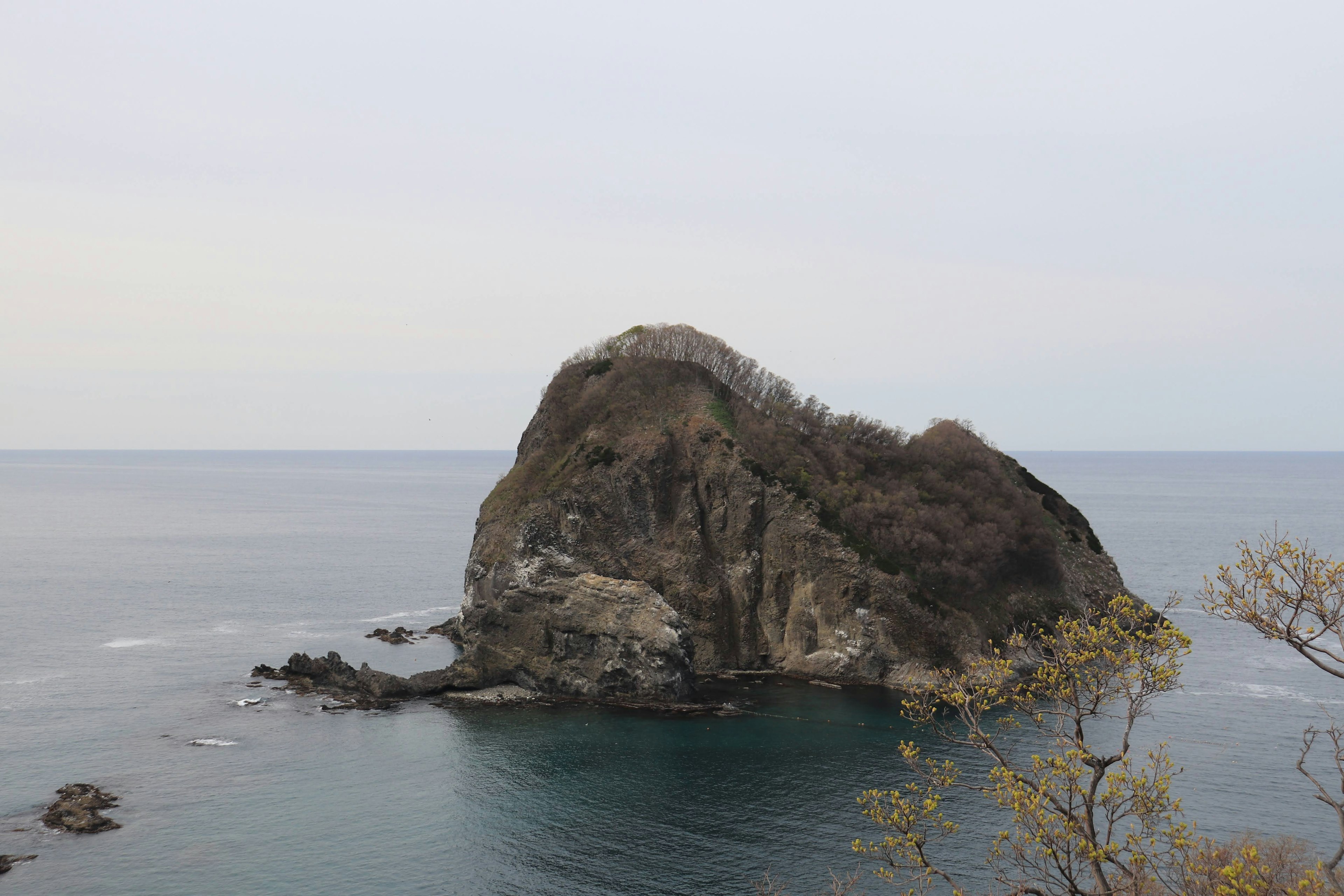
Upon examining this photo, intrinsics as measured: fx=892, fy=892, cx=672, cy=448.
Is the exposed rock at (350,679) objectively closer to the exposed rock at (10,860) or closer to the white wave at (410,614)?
the white wave at (410,614)

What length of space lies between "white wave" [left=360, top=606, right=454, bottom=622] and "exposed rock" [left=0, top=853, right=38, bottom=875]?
58.1 m

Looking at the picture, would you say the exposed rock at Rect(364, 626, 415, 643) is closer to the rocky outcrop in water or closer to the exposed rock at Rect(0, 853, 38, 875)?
the rocky outcrop in water

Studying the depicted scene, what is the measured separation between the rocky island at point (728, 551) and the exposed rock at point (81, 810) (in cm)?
2339

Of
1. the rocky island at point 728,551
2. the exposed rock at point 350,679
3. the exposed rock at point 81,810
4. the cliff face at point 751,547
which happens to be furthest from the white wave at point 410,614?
the exposed rock at point 81,810

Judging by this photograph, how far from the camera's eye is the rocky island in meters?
74.2

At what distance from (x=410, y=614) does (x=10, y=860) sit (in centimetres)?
6375

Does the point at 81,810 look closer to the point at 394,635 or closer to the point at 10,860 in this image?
the point at 10,860

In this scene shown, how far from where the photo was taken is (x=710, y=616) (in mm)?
81938

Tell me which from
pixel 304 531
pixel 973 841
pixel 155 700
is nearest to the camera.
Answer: pixel 973 841

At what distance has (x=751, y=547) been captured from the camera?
83.8 m

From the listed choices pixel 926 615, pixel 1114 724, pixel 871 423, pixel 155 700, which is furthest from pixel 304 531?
pixel 1114 724

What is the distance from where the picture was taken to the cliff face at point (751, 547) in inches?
2980

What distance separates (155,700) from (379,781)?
27610 mm

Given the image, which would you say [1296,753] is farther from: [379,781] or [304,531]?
[304,531]
